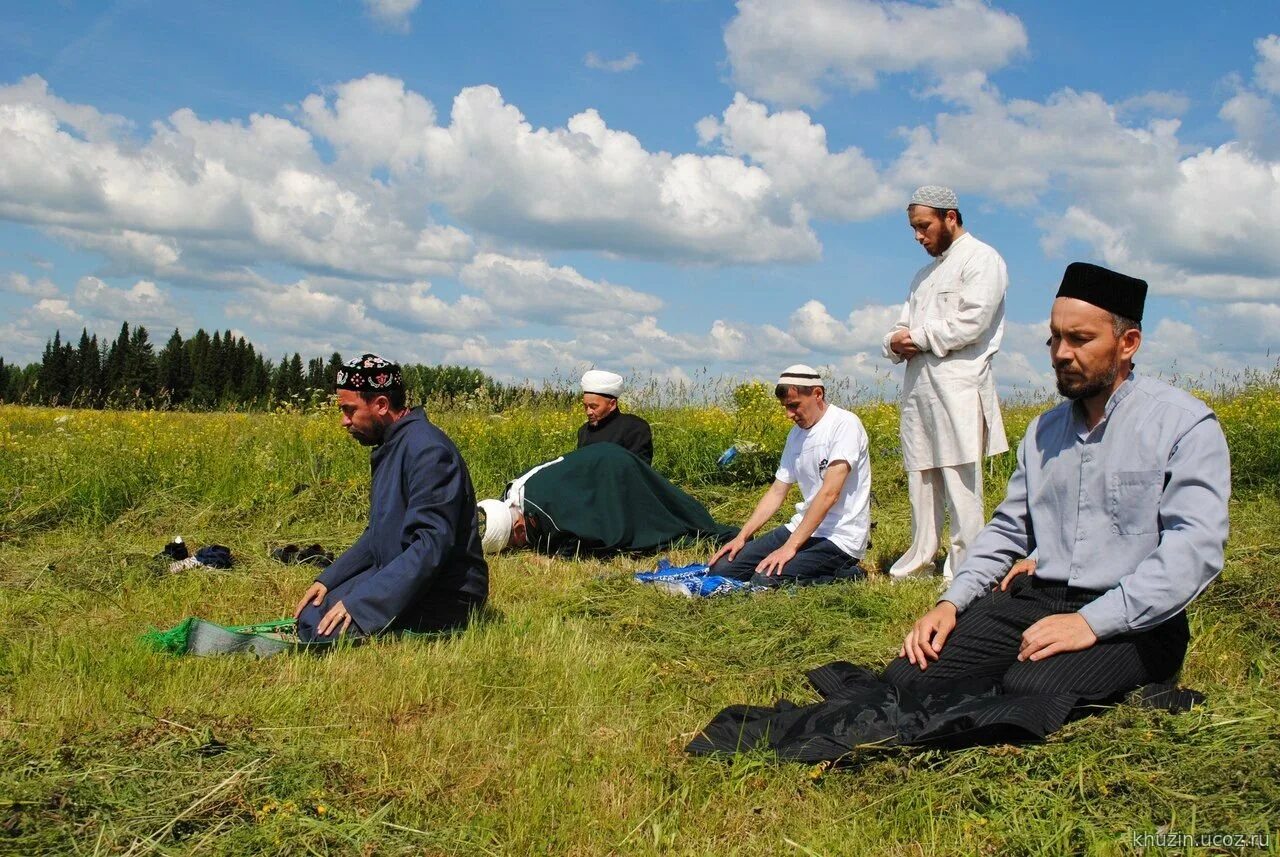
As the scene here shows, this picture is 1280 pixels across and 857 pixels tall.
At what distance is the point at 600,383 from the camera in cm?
838

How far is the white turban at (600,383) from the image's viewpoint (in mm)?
8367

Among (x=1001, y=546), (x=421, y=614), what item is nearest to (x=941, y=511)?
(x=1001, y=546)

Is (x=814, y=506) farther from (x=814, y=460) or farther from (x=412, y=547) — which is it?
(x=412, y=547)

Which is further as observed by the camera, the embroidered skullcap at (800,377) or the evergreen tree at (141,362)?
the evergreen tree at (141,362)

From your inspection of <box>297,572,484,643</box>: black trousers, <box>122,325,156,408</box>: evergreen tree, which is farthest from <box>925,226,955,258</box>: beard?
<box>122,325,156,408</box>: evergreen tree

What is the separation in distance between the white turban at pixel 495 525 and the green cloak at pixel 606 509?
19 cm

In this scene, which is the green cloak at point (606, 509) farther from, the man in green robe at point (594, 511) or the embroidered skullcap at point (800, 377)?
the embroidered skullcap at point (800, 377)

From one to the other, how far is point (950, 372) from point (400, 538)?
3.25 metres

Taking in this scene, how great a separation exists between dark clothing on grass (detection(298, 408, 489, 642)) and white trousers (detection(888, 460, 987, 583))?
2.69 meters

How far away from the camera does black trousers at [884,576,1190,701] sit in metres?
3.37

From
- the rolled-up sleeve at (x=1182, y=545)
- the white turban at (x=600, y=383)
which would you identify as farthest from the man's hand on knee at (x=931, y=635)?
the white turban at (x=600, y=383)

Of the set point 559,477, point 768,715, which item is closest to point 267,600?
point 559,477

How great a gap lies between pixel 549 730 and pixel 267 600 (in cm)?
273

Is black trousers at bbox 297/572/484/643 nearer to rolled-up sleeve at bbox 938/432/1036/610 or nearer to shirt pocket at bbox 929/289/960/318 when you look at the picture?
rolled-up sleeve at bbox 938/432/1036/610
